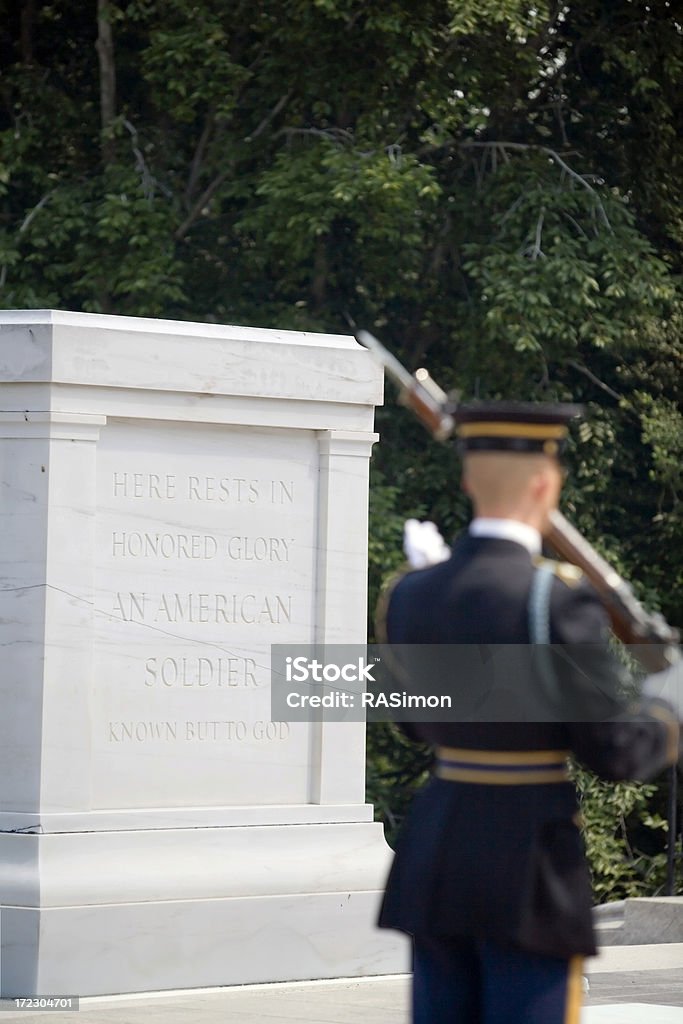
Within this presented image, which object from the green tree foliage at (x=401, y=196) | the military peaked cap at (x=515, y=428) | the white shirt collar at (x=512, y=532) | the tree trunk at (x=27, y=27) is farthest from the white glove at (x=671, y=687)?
the tree trunk at (x=27, y=27)

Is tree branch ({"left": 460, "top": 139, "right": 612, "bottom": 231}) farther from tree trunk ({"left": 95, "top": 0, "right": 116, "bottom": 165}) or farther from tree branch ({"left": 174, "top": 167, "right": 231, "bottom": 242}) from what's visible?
tree trunk ({"left": 95, "top": 0, "right": 116, "bottom": 165})

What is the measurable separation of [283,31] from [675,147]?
12.8 feet

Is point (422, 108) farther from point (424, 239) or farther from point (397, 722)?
point (397, 722)

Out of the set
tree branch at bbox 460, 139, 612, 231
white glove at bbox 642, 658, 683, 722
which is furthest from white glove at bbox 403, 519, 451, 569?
tree branch at bbox 460, 139, 612, 231

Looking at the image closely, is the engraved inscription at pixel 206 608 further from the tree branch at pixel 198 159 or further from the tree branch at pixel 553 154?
the tree branch at pixel 198 159

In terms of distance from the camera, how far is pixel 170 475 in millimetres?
7430

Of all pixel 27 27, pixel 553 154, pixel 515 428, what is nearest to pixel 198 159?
pixel 27 27

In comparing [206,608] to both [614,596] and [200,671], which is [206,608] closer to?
[200,671]

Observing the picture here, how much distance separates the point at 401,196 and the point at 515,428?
1078cm

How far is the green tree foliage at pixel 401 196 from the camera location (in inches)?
568

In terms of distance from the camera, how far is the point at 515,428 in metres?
3.56

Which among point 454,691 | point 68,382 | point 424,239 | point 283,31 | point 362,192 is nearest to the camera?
point 454,691

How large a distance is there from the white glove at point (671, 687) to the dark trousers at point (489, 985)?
1.75ft

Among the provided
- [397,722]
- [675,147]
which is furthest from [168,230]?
[397,722]
